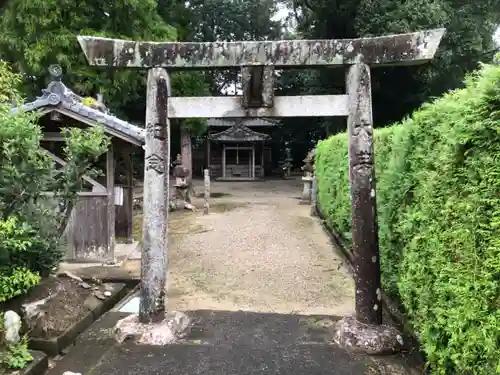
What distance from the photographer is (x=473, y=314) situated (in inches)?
103

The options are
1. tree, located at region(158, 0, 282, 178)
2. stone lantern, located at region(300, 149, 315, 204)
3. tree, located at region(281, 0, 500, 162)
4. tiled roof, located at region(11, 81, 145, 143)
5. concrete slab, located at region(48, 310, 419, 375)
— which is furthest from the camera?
tree, located at region(158, 0, 282, 178)

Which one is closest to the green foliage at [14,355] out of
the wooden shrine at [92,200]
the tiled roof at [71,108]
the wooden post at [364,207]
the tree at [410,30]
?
the wooden post at [364,207]

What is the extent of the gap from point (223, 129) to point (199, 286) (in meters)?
25.9

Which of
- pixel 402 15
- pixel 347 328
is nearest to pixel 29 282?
pixel 347 328

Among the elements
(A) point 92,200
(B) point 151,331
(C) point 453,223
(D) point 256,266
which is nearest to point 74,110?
(A) point 92,200

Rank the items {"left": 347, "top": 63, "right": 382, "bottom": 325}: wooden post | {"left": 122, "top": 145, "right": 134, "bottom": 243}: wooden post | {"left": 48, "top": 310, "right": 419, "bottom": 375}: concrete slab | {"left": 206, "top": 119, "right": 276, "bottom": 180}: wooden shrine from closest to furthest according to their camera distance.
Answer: {"left": 48, "top": 310, "right": 419, "bottom": 375}: concrete slab
{"left": 347, "top": 63, "right": 382, "bottom": 325}: wooden post
{"left": 122, "top": 145, "right": 134, "bottom": 243}: wooden post
{"left": 206, "top": 119, "right": 276, "bottom": 180}: wooden shrine

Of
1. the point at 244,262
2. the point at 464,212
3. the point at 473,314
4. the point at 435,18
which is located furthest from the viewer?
the point at 435,18

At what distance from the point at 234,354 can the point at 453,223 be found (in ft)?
8.14

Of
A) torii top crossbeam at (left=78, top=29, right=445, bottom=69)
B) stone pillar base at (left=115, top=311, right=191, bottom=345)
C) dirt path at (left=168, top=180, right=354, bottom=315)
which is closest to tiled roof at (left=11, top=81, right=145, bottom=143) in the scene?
dirt path at (left=168, top=180, right=354, bottom=315)

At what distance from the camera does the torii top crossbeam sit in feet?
14.1

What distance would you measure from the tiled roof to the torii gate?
3127mm

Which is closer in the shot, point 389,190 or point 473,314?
point 473,314

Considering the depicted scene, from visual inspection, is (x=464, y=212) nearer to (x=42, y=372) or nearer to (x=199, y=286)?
(x=42, y=372)

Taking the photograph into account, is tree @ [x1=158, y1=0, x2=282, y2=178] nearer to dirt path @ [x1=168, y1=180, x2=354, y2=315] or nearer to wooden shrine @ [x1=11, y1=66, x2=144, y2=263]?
dirt path @ [x1=168, y1=180, x2=354, y2=315]
